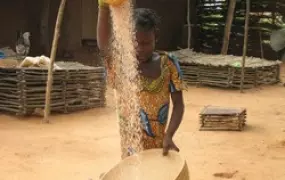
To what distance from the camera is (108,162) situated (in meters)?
4.06

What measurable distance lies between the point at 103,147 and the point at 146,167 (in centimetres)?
258

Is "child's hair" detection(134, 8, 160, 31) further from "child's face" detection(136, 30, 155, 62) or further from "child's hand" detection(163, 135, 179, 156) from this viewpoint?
"child's hand" detection(163, 135, 179, 156)

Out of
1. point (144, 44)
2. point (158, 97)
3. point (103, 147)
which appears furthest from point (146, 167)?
point (103, 147)

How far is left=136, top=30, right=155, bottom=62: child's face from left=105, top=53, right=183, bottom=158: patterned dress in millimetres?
111

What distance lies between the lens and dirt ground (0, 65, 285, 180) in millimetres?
3805

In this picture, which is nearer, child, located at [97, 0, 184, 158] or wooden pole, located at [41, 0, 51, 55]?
child, located at [97, 0, 184, 158]

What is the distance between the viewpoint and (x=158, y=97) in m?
2.16

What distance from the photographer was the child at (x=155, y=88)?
2.04 metres

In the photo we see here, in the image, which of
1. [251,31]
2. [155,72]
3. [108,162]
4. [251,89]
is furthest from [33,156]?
[251,31]

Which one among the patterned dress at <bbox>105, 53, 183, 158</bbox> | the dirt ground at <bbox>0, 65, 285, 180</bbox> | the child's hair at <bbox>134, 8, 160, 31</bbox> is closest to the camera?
the child's hair at <bbox>134, 8, 160, 31</bbox>

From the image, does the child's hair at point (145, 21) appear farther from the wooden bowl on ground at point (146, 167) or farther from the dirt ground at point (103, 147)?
the dirt ground at point (103, 147)

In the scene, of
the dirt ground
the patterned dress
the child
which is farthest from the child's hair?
the dirt ground

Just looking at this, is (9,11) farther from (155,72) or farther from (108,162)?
(155,72)

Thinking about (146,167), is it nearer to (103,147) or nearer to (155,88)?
(155,88)
